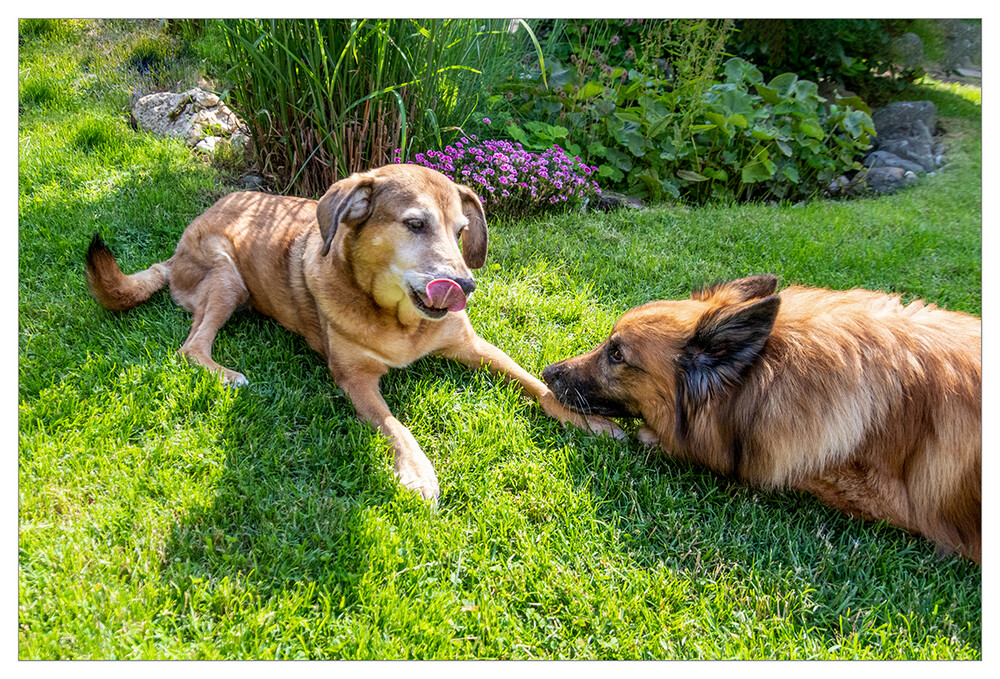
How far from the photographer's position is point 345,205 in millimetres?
2791

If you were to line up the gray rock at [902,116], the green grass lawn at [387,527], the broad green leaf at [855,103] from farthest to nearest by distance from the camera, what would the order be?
the broad green leaf at [855,103]
the gray rock at [902,116]
the green grass lawn at [387,527]

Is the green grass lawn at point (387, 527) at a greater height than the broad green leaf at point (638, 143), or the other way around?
the broad green leaf at point (638, 143)

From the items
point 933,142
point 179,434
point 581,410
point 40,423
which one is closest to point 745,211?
point 933,142

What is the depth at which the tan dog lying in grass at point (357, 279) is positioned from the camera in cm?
279

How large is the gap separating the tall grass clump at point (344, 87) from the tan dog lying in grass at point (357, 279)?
90 centimetres

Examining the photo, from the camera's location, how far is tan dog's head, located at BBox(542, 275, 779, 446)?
7.62 feet

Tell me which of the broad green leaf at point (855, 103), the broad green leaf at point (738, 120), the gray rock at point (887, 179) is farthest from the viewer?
the broad green leaf at point (855, 103)

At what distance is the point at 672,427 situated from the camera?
2668 mm

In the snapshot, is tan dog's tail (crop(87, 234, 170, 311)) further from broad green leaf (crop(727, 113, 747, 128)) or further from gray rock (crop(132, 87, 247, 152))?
broad green leaf (crop(727, 113, 747, 128))

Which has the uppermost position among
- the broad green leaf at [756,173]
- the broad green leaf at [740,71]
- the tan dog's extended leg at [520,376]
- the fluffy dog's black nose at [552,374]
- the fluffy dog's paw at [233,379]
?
the broad green leaf at [740,71]

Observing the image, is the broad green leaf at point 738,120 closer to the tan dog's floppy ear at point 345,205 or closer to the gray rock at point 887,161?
the gray rock at point 887,161

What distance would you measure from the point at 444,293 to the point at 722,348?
119 centimetres

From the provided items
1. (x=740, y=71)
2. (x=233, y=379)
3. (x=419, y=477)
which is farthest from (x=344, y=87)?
(x=740, y=71)

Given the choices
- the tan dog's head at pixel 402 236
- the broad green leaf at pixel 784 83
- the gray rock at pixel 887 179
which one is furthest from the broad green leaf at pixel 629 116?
the tan dog's head at pixel 402 236
